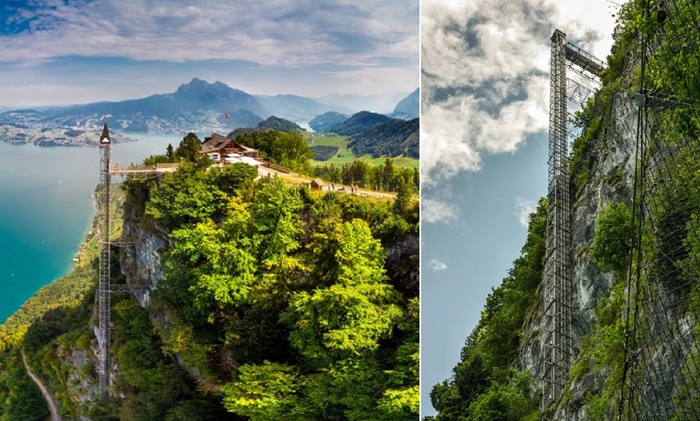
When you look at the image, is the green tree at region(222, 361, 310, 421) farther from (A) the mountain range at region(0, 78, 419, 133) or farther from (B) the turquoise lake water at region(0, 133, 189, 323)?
(A) the mountain range at region(0, 78, 419, 133)

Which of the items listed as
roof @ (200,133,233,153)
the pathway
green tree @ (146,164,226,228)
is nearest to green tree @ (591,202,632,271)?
green tree @ (146,164,226,228)

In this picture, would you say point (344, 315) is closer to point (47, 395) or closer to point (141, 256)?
point (141, 256)

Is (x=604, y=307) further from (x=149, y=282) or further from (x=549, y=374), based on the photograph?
(x=149, y=282)

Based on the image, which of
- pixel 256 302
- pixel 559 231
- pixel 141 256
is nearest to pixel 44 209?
pixel 141 256

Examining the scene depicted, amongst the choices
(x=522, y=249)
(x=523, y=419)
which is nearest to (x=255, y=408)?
(x=523, y=419)

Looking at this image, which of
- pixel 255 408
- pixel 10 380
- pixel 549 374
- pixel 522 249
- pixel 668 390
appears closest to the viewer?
pixel 668 390

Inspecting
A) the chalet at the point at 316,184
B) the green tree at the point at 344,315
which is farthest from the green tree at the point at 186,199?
the green tree at the point at 344,315
